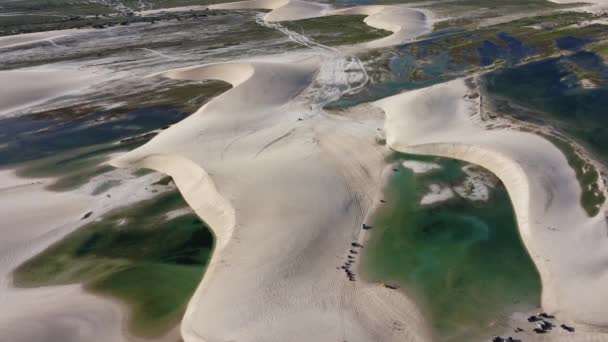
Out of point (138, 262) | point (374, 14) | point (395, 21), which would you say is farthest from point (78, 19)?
point (138, 262)

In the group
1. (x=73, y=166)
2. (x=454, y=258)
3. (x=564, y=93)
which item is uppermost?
(x=564, y=93)

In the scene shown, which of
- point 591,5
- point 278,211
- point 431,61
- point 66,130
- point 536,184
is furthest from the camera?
point 591,5

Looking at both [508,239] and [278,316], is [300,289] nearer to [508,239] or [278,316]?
[278,316]

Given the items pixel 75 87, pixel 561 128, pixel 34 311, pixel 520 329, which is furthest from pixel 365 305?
pixel 75 87

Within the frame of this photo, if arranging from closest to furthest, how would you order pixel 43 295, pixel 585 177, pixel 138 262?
1. pixel 43 295
2. pixel 138 262
3. pixel 585 177

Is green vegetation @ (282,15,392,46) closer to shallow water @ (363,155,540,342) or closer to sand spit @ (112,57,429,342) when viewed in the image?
sand spit @ (112,57,429,342)

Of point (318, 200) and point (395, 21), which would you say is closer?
point (318, 200)

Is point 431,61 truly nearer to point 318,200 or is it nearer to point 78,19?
point 318,200
